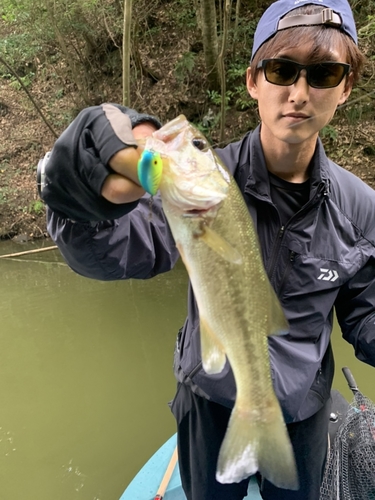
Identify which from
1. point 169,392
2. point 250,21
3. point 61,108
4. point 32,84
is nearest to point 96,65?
point 61,108

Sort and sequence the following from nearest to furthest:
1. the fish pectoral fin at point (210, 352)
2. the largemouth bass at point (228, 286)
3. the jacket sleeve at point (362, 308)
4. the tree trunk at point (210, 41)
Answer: the largemouth bass at point (228, 286) < the fish pectoral fin at point (210, 352) < the jacket sleeve at point (362, 308) < the tree trunk at point (210, 41)

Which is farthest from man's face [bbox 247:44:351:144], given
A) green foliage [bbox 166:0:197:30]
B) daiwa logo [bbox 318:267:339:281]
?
green foliage [bbox 166:0:197:30]

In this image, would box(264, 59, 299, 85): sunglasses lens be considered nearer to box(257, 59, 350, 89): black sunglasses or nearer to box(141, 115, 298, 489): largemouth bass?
box(257, 59, 350, 89): black sunglasses

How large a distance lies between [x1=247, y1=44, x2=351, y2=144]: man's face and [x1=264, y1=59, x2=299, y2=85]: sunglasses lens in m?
0.02

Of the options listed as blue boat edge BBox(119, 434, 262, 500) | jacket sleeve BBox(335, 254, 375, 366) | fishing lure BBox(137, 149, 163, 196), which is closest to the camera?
fishing lure BBox(137, 149, 163, 196)

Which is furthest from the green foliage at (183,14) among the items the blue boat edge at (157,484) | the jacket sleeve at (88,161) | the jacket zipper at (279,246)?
the jacket sleeve at (88,161)

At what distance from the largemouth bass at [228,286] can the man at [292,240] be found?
0.32 meters

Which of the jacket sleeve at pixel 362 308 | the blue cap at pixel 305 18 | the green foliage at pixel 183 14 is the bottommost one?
the jacket sleeve at pixel 362 308

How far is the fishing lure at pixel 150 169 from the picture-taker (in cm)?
91

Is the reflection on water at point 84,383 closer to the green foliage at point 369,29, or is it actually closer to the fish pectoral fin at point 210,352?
the fish pectoral fin at point 210,352

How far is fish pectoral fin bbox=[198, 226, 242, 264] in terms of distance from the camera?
3.44ft

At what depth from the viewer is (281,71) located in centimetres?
149

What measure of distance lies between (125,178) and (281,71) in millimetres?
826

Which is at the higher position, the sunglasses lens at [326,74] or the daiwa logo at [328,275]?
the sunglasses lens at [326,74]
